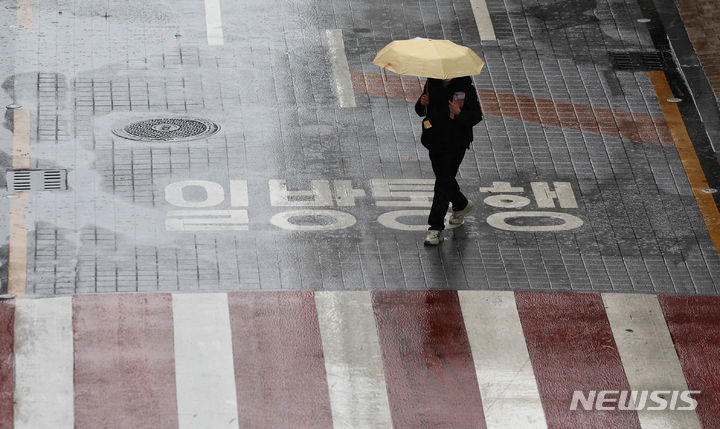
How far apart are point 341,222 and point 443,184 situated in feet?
3.97

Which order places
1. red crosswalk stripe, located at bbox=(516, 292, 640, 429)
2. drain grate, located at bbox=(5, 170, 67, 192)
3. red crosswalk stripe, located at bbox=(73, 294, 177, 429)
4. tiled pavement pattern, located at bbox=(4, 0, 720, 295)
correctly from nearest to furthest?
red crosswalk stripe, located at bbox=(73, 294, 177, 429) → red crosswalk stripe, located at bbox=(516, 292, 640, 429) → tiled pavement pattern, located at bbox=(4, 0, 720, 295) → drain grate, located at bbox=(5, 170, 67, 192)

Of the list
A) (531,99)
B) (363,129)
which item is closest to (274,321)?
(363,129)

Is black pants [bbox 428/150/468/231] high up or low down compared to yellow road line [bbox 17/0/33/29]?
down

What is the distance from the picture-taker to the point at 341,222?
13.6 m

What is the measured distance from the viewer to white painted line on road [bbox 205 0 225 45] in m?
17.0

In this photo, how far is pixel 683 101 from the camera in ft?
54.0

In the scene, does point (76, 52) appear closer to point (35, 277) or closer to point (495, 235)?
point (35, 277)

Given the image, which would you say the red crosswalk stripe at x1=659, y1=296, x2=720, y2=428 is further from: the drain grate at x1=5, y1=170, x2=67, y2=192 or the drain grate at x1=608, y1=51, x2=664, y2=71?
the drain grate at x1=5, y1=170, x2=67, y2=192

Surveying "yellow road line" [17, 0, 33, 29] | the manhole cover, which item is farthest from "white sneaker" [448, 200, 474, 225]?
"yellow road line" [17, 0, 33, 29]

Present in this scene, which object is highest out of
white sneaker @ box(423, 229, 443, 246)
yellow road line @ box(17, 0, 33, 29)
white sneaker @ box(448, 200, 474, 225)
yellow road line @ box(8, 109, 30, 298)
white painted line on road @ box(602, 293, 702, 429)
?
yellow road line @ box(17, 0, 33, 29)

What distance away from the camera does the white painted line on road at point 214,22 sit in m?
17.0

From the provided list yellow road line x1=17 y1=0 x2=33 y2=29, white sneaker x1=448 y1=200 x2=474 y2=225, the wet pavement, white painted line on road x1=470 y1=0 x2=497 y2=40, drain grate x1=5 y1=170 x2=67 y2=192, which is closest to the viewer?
the wet pavement

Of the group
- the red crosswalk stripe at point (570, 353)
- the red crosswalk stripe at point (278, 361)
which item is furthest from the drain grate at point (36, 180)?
the red crosswalk stripe at point (570, 353)

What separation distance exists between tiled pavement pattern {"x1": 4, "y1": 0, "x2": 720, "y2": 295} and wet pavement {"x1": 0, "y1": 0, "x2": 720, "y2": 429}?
0.11 ft
